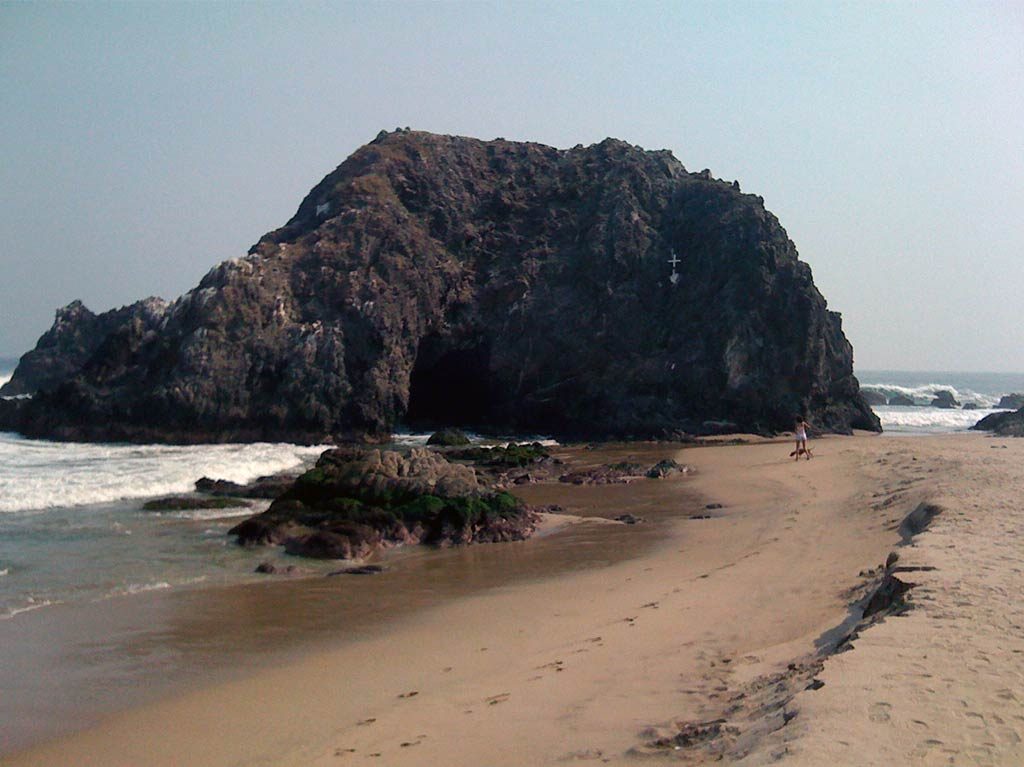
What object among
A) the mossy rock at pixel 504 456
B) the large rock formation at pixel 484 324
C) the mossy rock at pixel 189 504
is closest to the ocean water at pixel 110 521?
the mossy rock at pixel 189 504

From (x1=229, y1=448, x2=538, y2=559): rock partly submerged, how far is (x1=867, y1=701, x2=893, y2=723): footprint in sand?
32.4ft

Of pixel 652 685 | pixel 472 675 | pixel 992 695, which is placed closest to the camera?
pixel 992 695

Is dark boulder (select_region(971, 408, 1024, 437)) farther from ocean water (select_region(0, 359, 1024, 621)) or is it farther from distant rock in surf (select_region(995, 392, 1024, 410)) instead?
distant rock in surf (select_region(995, 392, 1024, 410))

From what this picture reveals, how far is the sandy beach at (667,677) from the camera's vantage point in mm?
4805

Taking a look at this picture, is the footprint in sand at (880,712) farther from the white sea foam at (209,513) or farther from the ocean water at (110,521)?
the white sea foam at (209,513)

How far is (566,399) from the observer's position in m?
38.6

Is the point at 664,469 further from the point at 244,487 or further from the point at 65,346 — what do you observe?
the point at 65,346

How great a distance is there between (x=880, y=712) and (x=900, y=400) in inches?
3097

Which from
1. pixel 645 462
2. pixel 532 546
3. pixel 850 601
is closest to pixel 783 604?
pixel 850 601

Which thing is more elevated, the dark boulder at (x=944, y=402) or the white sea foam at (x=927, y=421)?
the dark boulder at (x=944, y=402)

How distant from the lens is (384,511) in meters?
15.4

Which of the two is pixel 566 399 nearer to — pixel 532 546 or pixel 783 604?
pixel 532 546

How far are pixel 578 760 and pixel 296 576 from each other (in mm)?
7936

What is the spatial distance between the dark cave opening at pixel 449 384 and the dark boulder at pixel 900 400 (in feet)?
153
